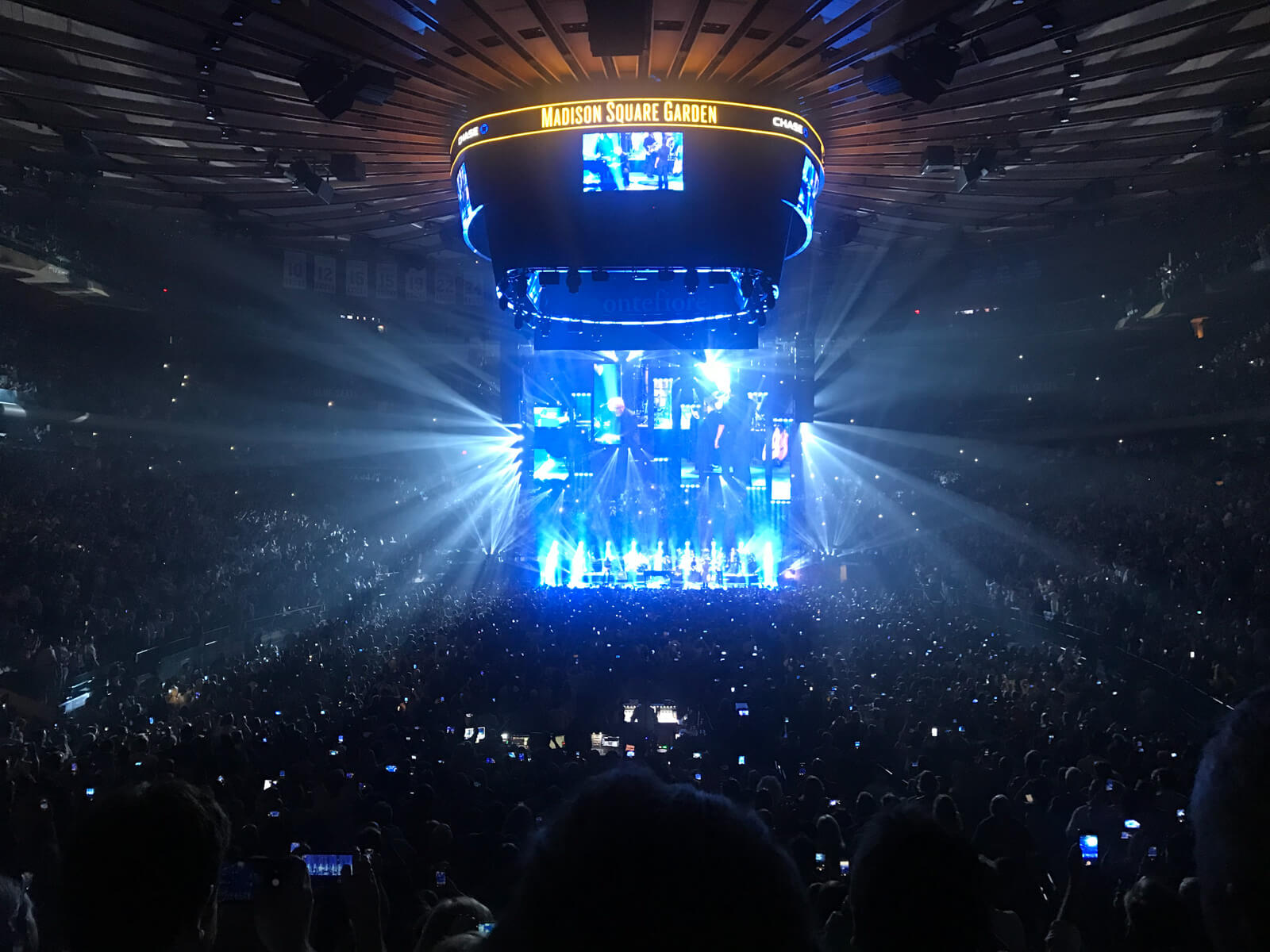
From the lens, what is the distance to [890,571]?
30172 millimetres

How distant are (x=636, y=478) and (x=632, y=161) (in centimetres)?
2153

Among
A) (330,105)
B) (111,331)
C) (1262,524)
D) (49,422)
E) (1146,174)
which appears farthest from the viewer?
(111,331)

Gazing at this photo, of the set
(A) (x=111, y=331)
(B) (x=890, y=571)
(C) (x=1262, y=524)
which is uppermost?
(A) (x=111, y=331)

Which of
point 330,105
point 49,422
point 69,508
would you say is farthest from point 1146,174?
point 49,422

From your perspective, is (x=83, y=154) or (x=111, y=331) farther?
(x=111, y=331)

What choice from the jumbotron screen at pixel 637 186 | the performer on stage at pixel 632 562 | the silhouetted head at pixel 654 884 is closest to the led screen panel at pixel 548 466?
the performer on stage at pixel 632 562

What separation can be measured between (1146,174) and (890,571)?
17.3 meters

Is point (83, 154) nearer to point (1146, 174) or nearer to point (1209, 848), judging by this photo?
point (1209, 848)

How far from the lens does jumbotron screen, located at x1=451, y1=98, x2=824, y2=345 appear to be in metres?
10.9

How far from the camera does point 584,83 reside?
10703 mm

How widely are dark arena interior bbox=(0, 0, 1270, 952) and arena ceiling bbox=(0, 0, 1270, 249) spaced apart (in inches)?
3.3

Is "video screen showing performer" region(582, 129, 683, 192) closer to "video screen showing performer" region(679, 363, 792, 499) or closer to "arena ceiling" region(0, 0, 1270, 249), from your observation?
"arena ceiling" region(0, 0, 1270, 249)

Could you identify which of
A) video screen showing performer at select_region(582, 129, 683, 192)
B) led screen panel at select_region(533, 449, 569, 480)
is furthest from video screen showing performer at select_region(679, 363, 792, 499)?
video screen showing performer at select_region(582, 129, 683, 192)

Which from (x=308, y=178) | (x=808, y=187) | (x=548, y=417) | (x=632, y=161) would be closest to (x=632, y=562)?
→ (x=548, y=417)
